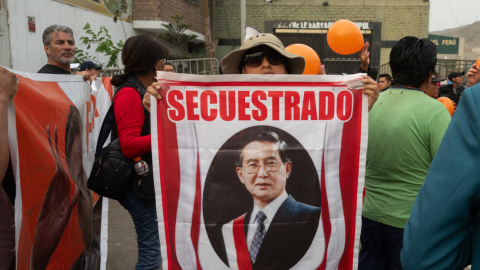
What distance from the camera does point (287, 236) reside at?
2045mm

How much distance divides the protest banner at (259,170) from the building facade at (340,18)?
14.1 m

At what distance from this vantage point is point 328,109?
209cm

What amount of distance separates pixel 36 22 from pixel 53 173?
723 centimetres

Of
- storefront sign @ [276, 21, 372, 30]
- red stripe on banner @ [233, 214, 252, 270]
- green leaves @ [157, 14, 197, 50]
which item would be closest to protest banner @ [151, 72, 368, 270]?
red stripe on banner @ [233, 214, 252, 270]

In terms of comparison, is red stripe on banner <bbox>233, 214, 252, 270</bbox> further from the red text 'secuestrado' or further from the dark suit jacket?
the red text 'secuestrado'

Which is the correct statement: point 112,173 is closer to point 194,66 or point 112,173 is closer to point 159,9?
point 159,9

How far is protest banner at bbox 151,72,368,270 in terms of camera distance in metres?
2.04

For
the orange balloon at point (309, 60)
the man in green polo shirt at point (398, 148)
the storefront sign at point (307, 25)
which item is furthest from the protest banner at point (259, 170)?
the storefront sign at point (307, 25)

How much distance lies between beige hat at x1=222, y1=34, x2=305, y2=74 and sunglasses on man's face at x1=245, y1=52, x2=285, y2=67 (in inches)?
1.9

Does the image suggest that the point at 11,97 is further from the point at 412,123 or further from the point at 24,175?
the point at 412,123

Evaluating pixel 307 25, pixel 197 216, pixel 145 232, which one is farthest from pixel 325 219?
pixel 307 25

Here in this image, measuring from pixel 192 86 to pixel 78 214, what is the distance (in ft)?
3.94

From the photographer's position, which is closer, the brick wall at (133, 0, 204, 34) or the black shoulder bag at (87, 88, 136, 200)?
the black shoulder bag at (87, 88, 136, 200)

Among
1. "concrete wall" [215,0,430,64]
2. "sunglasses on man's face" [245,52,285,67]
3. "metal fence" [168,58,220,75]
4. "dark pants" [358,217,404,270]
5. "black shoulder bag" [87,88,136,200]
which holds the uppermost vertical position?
"concrete wall" [215,0,430,64]
